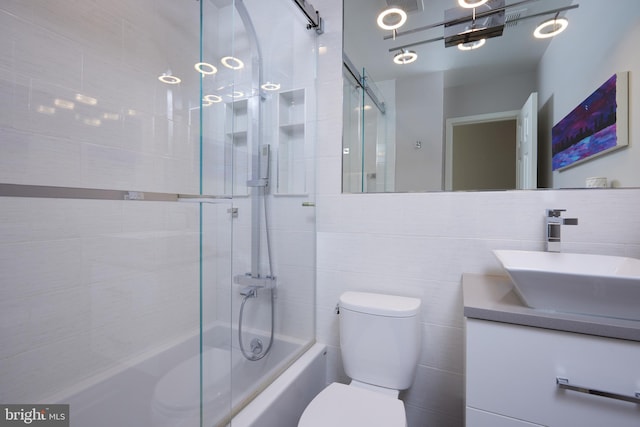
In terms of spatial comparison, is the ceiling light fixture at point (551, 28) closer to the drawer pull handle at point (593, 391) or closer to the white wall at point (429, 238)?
the white wall at point (429, 238)

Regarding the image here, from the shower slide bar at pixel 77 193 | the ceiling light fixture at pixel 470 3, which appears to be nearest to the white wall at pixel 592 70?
the ceiling light fixture at pixel 470 3

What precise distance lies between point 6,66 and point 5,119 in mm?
184

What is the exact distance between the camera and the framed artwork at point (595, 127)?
104 cm

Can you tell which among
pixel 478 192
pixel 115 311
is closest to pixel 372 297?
pixel 478 192

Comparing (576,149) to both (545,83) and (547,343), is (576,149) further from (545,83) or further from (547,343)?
(547,343)

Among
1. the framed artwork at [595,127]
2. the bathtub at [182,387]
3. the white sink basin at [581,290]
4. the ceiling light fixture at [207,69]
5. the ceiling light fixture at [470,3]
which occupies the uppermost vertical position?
the ceiling light fixture at [470,3]

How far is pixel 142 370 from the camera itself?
129 cm

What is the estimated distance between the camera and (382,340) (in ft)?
4.00

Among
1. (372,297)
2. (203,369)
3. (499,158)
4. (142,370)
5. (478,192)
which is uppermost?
(499,158)

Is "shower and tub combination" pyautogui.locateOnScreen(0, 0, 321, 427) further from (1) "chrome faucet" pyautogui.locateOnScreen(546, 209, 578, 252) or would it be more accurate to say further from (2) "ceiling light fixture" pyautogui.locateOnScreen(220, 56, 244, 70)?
(1) "chrome faucet" pyautogui.locateOnScreen(546, 209, 578, 252)

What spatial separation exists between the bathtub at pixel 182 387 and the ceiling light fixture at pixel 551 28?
71.0 inches

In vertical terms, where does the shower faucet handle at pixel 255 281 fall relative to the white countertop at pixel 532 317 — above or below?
below

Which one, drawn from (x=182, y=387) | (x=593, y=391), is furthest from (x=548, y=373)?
(x=182, y=387)

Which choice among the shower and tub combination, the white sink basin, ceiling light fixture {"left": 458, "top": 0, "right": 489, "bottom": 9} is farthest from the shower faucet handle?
ceiling light fixture {"left": 458, "top": 0, "right": 489, "bottom": 9}
